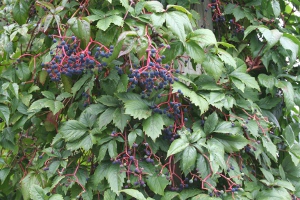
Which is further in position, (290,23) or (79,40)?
(290,23)

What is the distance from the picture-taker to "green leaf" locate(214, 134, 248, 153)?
5.55ft

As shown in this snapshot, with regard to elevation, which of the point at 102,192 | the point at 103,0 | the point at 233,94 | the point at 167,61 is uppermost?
the point at 103,0

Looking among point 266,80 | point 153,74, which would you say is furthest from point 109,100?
point 266,80

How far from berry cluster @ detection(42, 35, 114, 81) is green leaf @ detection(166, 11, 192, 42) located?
0.81 feet

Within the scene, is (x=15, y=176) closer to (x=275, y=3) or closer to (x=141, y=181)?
(x=141, y=181)

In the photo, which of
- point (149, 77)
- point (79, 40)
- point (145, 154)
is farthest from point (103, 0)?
point (145, 154)

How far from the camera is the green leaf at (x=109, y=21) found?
1.62m

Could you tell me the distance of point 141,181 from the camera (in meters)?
1.56

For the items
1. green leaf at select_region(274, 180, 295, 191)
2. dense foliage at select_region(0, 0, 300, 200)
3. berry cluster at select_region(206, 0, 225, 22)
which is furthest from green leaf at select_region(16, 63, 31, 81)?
green leaf at select_region(274, 180, 295, 191)

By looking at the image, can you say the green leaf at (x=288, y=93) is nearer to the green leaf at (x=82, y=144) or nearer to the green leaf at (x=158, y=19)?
the green leaf at (x=158, y=19)

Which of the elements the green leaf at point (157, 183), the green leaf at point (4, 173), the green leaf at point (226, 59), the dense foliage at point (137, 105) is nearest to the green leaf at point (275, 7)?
the dense foliage at point (137, 105)

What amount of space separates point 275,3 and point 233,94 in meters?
0.59

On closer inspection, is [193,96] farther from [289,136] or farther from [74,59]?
[289,136]

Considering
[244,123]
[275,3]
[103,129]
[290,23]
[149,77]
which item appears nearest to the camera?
[149,77]
